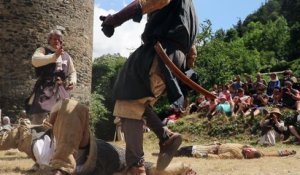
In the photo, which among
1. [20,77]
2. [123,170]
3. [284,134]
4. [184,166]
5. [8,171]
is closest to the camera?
[123,170]

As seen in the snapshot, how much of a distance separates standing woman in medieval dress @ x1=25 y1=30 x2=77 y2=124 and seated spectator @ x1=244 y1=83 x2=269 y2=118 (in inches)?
293

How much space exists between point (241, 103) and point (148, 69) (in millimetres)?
9734

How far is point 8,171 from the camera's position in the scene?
4.69 meters

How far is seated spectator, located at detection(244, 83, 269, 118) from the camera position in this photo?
485 inches

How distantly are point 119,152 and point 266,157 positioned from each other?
399 cm

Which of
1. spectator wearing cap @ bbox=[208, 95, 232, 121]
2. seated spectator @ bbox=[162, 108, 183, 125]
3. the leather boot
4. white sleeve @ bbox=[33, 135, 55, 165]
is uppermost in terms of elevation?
the leather boot

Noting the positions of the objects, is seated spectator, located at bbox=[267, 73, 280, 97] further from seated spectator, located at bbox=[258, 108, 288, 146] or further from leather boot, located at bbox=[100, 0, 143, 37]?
leather boot, located at bbox=[100, 0, 143, 37]

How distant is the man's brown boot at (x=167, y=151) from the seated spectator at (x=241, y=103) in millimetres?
9204

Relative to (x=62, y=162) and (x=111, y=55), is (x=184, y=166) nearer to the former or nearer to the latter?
(x=62, y=162)

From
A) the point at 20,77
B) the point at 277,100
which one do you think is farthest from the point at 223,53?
the point at 277,100

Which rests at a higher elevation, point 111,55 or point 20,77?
point 111,55

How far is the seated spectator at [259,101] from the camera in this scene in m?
12.3

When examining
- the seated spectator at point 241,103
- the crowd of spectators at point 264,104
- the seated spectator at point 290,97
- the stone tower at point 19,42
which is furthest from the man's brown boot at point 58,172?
the stone tower at point 19,42

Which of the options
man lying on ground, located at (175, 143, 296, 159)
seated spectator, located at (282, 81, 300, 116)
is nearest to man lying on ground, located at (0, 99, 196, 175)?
man lying on ground, located at (175, 143, 296, 159)
